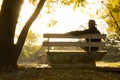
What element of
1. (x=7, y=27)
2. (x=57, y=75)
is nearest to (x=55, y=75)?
(x=57, y=75)

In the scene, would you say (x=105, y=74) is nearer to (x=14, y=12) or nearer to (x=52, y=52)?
(x=52, y=52)

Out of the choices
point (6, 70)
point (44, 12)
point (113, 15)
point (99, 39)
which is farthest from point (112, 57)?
point (6, 70)

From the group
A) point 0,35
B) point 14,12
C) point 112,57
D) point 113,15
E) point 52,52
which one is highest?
point 14,12

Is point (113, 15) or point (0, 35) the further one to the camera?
point (113, 15)

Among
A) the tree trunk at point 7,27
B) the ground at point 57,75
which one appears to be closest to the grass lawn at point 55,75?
the ground at point 57,75

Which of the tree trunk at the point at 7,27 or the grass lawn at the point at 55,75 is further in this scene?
the tree trunk at the point at 7,27

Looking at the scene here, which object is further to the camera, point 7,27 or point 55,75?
point 7,27

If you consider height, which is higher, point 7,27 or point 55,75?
point 7,27

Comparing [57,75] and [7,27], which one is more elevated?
[7,27]

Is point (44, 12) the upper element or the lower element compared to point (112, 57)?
upper

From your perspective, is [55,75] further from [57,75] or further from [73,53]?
[73,53]

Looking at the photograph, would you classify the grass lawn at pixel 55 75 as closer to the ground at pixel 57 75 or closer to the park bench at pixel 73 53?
the ground at pixel 57 75

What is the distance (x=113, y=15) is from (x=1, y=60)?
19.6 meters

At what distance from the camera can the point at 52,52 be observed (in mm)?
18969
